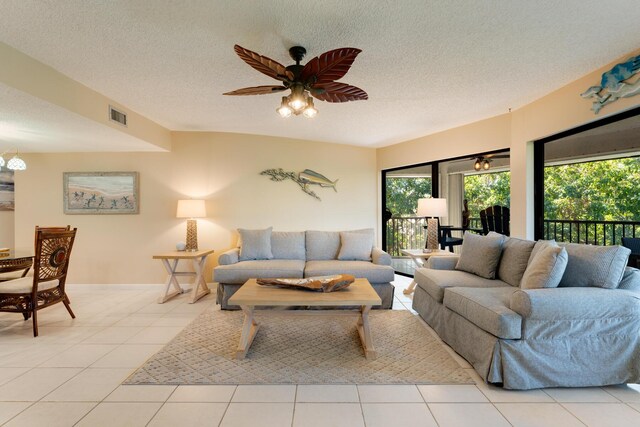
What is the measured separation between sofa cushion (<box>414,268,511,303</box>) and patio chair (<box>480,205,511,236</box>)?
1.21m

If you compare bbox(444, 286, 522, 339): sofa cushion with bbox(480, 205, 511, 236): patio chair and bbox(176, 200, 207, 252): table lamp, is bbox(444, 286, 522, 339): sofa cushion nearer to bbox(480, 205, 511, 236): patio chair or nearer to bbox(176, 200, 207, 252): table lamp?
bbox(480, 205, 511, 236): patio chair

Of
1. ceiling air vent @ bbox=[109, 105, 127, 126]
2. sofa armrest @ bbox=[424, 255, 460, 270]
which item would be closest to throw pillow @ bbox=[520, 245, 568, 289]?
sofa armrest @ bbox=[424, 255, 460, 270]

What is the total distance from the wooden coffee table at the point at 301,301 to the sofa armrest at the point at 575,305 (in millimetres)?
983

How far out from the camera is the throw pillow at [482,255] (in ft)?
10.2

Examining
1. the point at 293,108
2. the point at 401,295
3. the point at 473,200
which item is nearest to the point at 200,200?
the point at 293,108

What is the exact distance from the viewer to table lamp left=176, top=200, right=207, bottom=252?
4.46 metres

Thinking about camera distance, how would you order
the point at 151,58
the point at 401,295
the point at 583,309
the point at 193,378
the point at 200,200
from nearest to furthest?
the point at 583,309
the point at 193,378
the point at 151,58
the point at 401,295
the point at 200,200

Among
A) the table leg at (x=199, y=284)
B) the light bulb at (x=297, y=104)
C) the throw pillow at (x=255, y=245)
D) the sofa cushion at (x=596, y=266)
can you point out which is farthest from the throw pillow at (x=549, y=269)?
the table leg at (x=199, y=284)

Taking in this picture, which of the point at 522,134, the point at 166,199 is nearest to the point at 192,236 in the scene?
the point at 166,199

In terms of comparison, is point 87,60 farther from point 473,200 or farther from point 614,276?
point 473,200

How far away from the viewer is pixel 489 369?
6.82 ft

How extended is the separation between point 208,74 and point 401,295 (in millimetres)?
3537

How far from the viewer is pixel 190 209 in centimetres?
448

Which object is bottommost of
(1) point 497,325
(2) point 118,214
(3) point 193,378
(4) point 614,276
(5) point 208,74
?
(3) point 193,378
